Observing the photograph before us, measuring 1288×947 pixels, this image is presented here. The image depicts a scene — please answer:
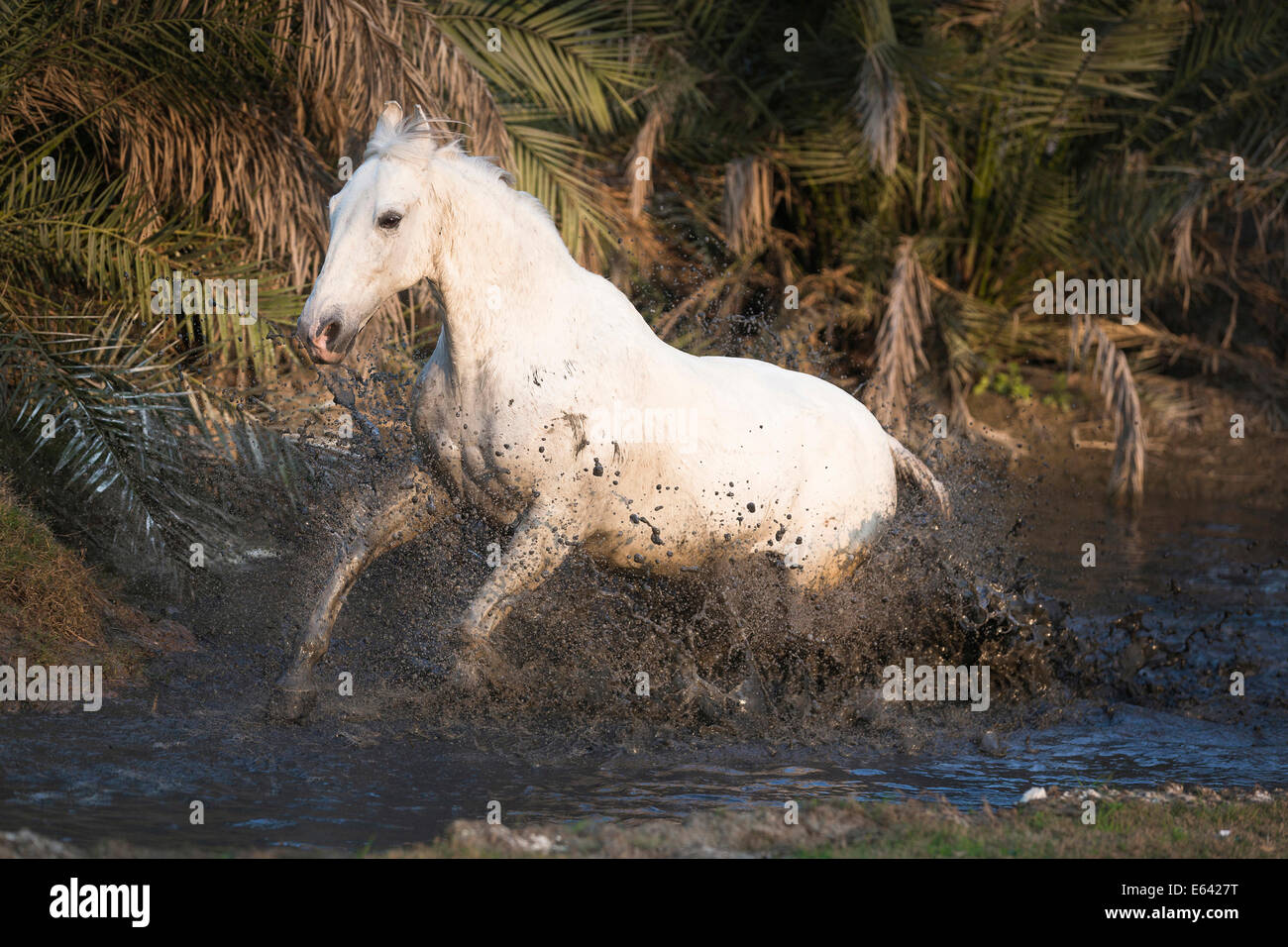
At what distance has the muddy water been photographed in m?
4.45

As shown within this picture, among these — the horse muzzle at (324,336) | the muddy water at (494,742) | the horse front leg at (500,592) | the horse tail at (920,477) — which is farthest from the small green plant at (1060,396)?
the horse muzzle at (324,336)

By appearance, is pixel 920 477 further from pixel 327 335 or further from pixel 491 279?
pixel 327 335

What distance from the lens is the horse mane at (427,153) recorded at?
5.05 m

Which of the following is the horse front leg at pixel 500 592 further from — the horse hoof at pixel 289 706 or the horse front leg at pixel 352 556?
the horse hoof at pixel 289 706

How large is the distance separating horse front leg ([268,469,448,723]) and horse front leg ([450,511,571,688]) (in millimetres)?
417

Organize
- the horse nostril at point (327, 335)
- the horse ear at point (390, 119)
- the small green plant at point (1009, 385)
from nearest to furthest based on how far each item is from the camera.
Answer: the horse nostril at point (327, 335) → the horse ear at point (390, 119) → the small green plant at point (1009, 385)

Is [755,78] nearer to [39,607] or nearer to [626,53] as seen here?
[626,53]

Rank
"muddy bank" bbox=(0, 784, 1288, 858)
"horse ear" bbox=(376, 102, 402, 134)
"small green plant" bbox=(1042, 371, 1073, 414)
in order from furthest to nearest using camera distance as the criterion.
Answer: "small green plant" bbox=(1042, 371, 1073, 414), "horse ear" bbox=(376, 102, 402, 134), "muddy bank" bbox=(0, 784, 1288, 858)

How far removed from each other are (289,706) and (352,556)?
1.96 ft

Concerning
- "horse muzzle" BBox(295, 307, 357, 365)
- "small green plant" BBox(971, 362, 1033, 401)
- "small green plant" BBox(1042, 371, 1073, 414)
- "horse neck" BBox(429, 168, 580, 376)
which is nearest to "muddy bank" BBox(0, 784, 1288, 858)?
"horse muzzle" BBox(295, 307, 357, 365)

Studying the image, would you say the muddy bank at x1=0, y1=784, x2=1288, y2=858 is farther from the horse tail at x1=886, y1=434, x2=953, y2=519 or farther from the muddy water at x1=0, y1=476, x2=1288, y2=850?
the horse tail at x1=886, y1=434, x2=953, y2=519
